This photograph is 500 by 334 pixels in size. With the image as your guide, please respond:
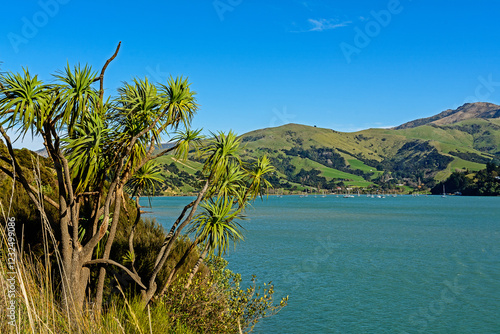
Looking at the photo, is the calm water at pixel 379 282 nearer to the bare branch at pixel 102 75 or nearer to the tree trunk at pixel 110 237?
the tree trunk at pixel 110 237

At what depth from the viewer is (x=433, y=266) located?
34062mm

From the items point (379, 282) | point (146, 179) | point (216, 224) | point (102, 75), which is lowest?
point (379, 282)

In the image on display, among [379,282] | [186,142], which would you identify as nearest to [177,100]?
[186,142]

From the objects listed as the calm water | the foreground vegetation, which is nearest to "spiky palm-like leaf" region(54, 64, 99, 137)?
the foreground vegetation

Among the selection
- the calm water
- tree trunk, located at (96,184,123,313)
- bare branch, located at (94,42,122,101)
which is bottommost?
the calm water

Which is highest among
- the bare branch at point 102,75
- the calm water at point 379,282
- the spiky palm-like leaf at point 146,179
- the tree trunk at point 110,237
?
the bare branch at point 102,75

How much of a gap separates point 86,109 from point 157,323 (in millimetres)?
4552

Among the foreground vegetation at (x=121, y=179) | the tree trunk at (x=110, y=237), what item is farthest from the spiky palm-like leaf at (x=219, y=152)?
the tree trunk at (x=110, y=237)

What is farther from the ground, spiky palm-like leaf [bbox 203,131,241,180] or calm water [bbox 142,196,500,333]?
spiky palm-like leaf [bbox 203,131,241,180]

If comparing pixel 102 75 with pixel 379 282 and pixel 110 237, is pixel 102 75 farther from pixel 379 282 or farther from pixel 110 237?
pixel 379 282

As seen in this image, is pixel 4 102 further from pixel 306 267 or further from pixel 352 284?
pixel 306 267

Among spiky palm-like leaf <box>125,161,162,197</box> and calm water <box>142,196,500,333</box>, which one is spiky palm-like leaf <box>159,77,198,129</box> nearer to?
spiky palm-like leaf <box>125,161,162,197</box>

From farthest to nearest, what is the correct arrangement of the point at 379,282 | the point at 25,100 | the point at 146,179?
the point at 379,282
the point at 146,179
the point at 25,100

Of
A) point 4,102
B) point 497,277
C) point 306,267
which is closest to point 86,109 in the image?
point 4,102
